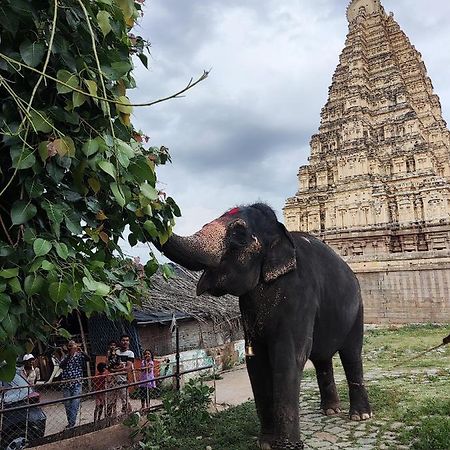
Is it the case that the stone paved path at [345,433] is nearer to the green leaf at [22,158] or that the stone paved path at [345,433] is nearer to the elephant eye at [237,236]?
the elephant eye at [237,236]

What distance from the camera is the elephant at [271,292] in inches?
156

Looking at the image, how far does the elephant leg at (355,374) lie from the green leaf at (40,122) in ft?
17.7

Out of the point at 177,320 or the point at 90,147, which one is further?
the point at 177,320

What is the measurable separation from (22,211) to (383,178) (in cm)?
3231

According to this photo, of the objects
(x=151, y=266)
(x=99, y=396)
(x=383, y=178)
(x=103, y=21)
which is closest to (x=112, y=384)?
(x=99, y=396)

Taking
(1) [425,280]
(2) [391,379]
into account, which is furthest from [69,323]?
(1) [425,280]

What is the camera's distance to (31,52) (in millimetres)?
1906

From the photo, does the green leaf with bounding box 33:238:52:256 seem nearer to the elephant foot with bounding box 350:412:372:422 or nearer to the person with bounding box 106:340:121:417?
the elephant foot with bounding box 350:412:372:422

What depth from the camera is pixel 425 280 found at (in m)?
22.7

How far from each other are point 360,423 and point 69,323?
29.8 ft

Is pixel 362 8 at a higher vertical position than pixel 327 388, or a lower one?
higher

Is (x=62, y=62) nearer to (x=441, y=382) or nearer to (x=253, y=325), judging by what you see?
(x=253, y=325)

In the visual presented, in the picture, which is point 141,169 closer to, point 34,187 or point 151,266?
point 34,187

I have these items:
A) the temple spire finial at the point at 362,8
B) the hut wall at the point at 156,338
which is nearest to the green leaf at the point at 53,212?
the hut wall at the point at 156,338
